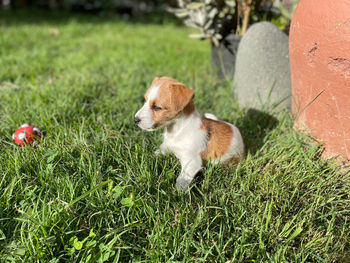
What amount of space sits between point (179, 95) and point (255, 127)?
1.38 metres

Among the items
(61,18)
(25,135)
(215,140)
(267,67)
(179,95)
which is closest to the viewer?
(179,95)

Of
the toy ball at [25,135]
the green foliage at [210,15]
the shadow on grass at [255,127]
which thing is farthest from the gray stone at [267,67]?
the toy ball at [25,135]

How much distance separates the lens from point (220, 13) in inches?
161

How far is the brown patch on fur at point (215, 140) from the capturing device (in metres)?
2.34

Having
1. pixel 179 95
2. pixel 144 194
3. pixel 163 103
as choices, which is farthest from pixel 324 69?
pixel 144 194

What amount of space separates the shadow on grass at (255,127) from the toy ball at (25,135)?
1.96 m

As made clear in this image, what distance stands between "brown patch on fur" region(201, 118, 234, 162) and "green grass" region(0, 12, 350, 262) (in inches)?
5.5

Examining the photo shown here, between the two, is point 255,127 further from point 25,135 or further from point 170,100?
point 25,135

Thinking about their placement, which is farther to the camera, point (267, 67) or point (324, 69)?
point (267, 67)

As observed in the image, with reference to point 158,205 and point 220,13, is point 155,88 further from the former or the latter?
point 220,13

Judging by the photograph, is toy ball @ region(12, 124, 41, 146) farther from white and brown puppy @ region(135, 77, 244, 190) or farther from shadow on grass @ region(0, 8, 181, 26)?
shadow on grass @ region(0, 8, 181, 26)

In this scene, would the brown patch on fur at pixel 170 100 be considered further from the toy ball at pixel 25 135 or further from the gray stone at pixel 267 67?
the gray stone at pixel 267 67

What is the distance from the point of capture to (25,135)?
8.14 feet

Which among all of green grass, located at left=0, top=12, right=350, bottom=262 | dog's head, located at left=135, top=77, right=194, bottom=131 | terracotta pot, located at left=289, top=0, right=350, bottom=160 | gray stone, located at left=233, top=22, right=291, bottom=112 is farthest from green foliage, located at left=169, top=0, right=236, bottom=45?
dog's head, located at left=135, top=77, right=194, bottom=131
